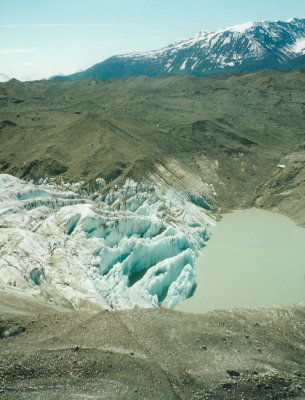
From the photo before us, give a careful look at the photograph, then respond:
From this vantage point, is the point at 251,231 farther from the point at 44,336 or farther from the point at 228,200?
the point at 44,336

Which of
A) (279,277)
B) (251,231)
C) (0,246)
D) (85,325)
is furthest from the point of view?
(251,231)

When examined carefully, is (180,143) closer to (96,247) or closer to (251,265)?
(251,265)

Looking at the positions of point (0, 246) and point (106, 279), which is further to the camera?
point (106, 279)

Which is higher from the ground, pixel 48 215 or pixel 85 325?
pixel 48 215

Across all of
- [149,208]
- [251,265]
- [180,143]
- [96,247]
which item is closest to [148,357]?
[96,247]

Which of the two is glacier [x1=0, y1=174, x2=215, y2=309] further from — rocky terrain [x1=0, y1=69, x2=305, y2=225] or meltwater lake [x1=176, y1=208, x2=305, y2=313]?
rocky terrain [x1=0, y1=69, x2=305, y2=225]

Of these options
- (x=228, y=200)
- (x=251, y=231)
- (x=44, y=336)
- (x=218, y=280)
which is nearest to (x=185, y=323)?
(x=44, y=336)
